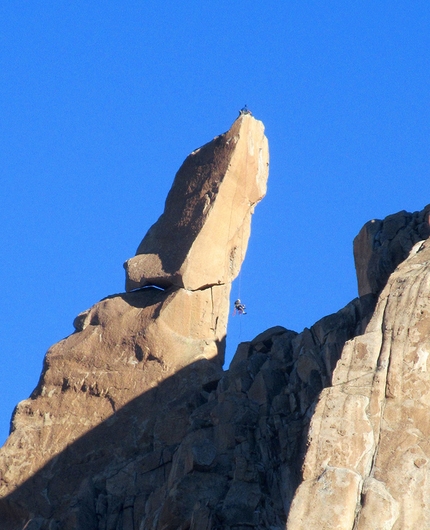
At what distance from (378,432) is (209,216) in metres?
10.3

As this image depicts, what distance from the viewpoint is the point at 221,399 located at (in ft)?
67.5

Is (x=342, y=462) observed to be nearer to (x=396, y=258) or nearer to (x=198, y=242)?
(x=396, y=258)

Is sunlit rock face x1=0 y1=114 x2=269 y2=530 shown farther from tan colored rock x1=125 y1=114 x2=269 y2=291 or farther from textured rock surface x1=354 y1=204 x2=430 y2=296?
textured rock surface x1=354 y1=204 x2=430 y2=296

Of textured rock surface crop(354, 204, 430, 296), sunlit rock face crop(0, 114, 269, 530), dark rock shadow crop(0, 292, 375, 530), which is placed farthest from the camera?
sunlit rock face crop(0, 114, 269, 530)

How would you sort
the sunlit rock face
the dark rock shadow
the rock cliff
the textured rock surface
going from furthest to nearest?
the sunlit rock face < the textured rock surface < the dark rock shadow < the rock cliff

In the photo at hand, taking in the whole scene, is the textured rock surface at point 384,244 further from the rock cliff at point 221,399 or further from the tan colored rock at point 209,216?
the tan colored rock at point 209,216

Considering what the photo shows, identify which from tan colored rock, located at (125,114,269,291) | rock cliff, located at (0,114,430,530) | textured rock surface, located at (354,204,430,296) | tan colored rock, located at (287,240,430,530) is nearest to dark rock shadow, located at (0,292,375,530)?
rock cliff, located at (0,114,430,530)

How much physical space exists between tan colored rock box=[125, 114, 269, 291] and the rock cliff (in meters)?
0.03

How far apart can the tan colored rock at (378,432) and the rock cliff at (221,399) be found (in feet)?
0.05

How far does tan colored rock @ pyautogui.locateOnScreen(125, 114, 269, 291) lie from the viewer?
23.7 metres

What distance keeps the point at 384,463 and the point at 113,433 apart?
30.3 ft

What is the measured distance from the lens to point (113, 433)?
22.2m

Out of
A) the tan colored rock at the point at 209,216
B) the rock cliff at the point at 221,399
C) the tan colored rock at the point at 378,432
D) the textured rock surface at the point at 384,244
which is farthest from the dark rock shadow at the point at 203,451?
the tan colored rock at the point at 378,432

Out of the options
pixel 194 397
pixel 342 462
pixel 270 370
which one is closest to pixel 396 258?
pixel 270 370
